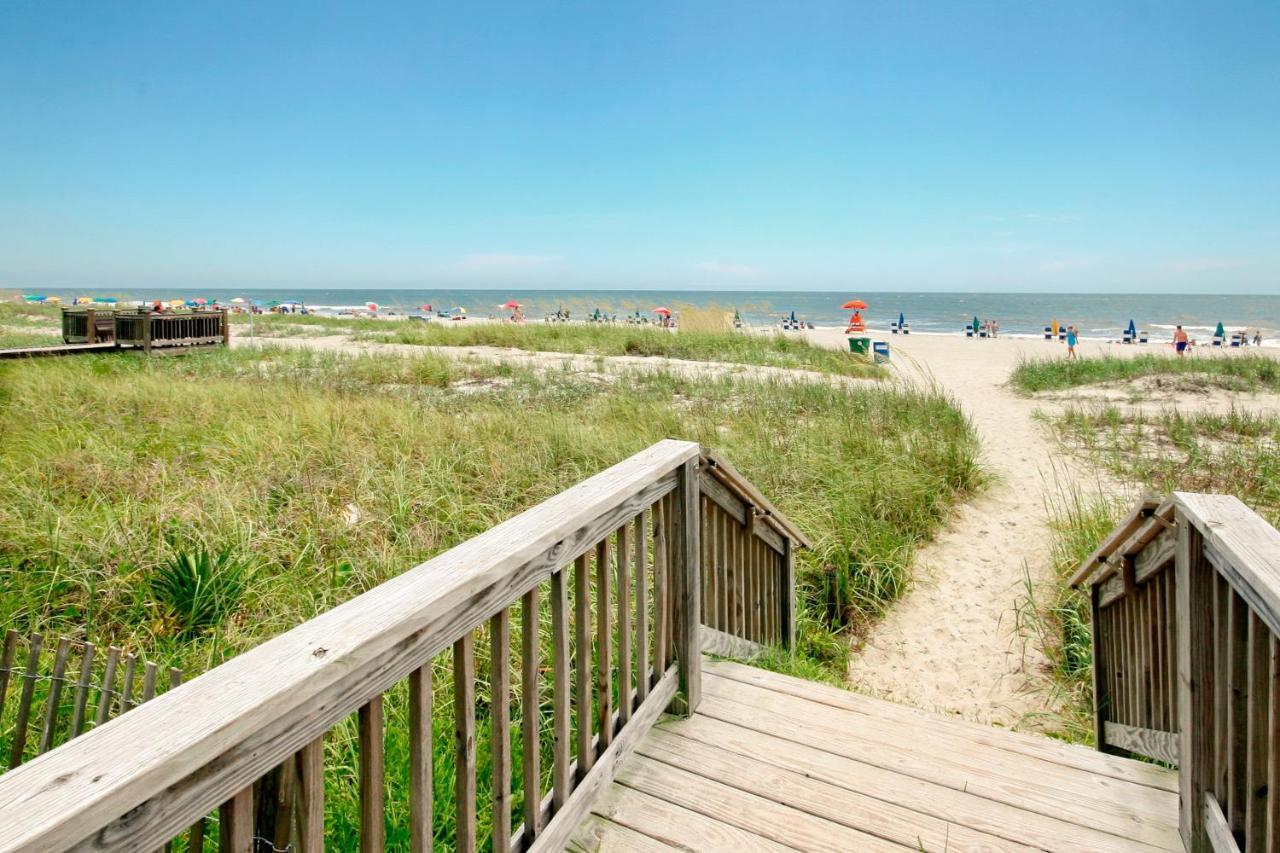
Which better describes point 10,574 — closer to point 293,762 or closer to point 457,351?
point 293,762

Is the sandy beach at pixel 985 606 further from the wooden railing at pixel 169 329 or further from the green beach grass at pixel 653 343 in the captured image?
the wooden railing at pixel 169 329

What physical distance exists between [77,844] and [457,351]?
722 inches

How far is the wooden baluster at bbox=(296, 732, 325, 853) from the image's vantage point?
125cm

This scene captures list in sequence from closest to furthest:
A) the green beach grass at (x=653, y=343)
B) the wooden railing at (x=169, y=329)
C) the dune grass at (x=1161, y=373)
Answer: the dune grass at (x=1161, y=373), the wooden railing at (x=169, y=329), the green beach grass at (x=653, y=343)

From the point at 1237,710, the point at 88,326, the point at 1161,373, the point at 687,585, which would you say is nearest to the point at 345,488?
the point at 687,585

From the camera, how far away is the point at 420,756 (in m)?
1.49

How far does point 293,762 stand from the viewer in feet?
4.15

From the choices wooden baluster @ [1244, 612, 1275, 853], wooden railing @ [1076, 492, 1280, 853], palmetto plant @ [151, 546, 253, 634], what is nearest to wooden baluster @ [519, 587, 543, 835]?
wooden railing @ [1076, 492, 1280, 853]

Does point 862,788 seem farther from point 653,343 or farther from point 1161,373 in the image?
point 653,343

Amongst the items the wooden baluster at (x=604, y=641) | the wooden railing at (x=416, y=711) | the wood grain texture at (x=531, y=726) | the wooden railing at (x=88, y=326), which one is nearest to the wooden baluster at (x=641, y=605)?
the wooden railing at (x=416, y=711)

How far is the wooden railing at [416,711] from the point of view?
90cm

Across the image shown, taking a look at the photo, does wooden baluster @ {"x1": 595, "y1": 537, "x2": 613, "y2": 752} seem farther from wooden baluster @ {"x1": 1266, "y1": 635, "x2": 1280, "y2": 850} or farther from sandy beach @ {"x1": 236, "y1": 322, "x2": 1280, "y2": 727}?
sandy beach @ {"x1": 236, "y1": 322, "x2": 1280, "y2": 727}

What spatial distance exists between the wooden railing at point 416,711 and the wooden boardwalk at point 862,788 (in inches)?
6.1

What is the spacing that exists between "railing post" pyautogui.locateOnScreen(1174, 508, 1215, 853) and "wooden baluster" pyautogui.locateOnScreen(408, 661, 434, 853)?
205cm
